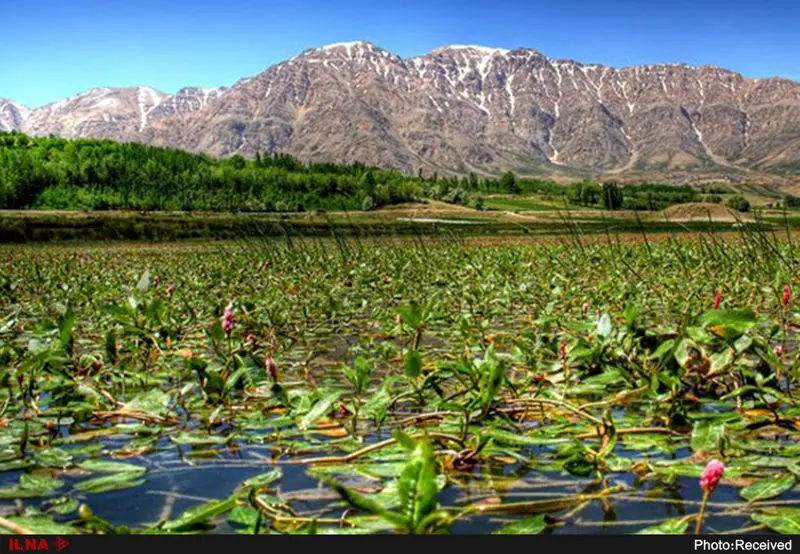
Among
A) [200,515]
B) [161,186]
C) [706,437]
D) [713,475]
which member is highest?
[161,186]

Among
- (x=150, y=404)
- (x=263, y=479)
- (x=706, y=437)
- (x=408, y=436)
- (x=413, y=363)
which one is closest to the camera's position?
(x=408, y=436)

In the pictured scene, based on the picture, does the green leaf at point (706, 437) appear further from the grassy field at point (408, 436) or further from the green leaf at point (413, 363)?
the green leaf at point (413, 363)

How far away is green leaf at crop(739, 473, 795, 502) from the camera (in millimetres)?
2398

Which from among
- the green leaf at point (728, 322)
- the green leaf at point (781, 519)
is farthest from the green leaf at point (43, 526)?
the green leaf at point (728, 322)

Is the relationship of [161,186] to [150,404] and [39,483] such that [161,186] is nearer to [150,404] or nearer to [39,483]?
[150,404]

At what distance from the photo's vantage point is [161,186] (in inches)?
4734

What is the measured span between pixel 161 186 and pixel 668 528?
413 ft

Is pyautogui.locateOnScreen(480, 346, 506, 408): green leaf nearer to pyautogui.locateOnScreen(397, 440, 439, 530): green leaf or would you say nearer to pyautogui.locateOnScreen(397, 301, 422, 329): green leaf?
pyautogui.locateOnScreen(397, 301, 422, 329): green leaf

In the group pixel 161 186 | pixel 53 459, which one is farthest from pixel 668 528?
pixel 161 186

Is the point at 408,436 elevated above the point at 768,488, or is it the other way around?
the point at 408,436

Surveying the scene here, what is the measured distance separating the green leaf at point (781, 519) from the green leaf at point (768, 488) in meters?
0.06

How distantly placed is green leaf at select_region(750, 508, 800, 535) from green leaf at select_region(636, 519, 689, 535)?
264 millimetres

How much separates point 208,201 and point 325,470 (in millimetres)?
111816
